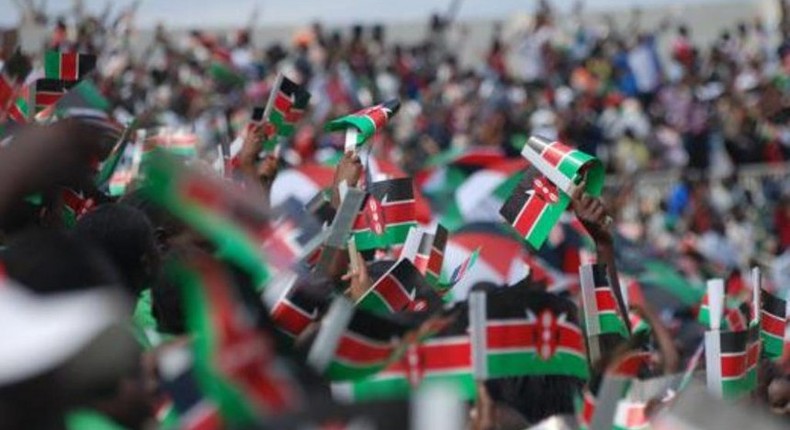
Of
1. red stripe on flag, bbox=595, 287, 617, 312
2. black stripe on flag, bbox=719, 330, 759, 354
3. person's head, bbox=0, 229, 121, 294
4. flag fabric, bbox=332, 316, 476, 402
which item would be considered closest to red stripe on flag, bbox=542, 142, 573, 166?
red stripe on flag, bbox=595, 287, 617, 312

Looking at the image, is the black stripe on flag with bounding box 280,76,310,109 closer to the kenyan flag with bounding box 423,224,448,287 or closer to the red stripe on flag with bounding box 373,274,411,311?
the kenyan flag with bounding box 423,224,448,287

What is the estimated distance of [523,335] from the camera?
16.1 ft

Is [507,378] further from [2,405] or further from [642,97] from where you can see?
[642,97]

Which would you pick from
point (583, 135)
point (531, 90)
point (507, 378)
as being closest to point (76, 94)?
point (507, 378)

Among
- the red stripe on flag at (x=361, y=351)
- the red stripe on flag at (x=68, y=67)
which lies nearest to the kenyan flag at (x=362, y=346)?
the red stripe on flag at (x=361, y=351)

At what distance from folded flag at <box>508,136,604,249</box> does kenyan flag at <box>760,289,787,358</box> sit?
65 cm

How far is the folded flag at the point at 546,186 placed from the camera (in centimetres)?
679

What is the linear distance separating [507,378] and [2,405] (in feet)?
6.58

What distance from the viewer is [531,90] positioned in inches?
1064

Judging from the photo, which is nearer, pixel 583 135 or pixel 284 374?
pixel 284 374

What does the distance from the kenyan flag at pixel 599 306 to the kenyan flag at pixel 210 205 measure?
248 centimetres

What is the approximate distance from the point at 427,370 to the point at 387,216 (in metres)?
2.66

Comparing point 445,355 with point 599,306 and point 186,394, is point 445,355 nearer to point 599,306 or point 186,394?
point 186,394

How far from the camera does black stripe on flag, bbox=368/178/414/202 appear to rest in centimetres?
733
